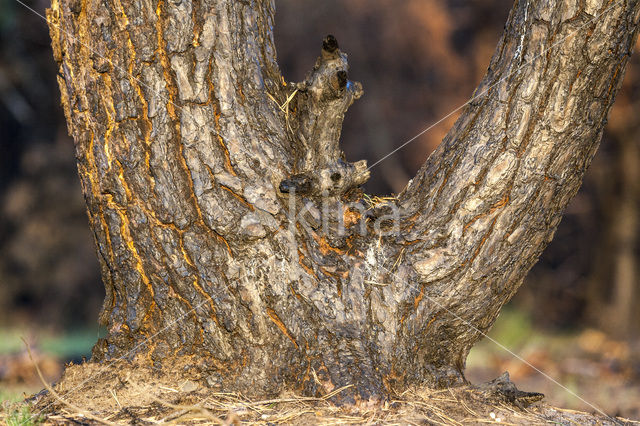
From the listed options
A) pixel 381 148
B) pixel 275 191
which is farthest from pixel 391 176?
Answer: pixel 275 191

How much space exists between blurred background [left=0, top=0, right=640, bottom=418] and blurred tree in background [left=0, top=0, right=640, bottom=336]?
1cm

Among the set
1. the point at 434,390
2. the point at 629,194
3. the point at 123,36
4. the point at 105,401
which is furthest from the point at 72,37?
the point at 629,194

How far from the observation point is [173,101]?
1.86 meters

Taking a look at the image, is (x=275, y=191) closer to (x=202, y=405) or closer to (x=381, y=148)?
(x=202, y=405)

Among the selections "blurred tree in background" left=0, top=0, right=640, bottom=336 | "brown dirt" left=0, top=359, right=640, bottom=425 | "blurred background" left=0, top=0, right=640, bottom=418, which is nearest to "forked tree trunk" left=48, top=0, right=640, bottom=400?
"brown dirt" left=0, top=359, right=640, bottom=425

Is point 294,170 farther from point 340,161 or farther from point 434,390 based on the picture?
point 434,390

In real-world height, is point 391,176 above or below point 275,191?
above

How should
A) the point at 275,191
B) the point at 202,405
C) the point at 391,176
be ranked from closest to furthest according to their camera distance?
the point at 202,405 < the point at 275,191 < the point at 391,176

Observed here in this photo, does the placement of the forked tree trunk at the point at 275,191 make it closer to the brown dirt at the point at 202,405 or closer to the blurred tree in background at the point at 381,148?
the brown dirt at the point at 202,405

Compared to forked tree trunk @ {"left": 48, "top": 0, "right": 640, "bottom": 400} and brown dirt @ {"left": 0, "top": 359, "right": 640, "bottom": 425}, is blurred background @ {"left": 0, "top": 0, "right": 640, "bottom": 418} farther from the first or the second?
forked tree trunk @ {"left": 48, "top": 0, "right": 640, "bottom": 400}

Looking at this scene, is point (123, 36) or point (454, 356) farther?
point (454, 356)

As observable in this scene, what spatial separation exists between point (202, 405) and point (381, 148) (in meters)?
5.89

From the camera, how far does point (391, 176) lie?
7363mm

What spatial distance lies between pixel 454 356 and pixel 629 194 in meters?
5.71
